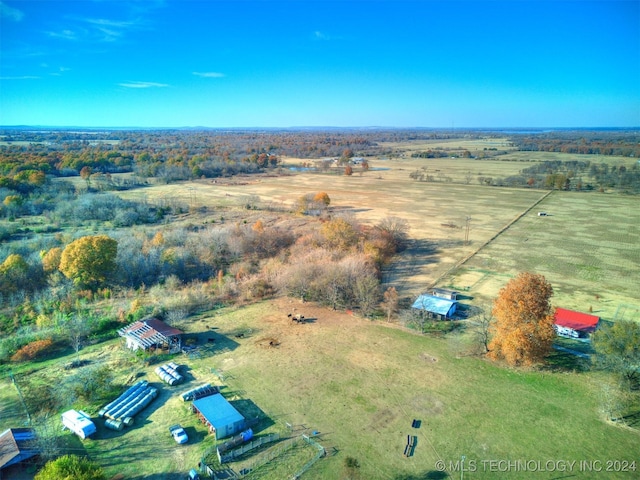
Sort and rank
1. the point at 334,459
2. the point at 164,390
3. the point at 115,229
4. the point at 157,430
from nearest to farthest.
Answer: the point at 334,459, the point at 157,430, the point at 164,390, the point at 115,229

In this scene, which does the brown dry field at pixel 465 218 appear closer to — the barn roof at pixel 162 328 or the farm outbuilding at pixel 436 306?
the farm outbuilding at pixel 436 306

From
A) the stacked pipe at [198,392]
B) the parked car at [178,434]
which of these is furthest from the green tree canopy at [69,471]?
the stacked pipe at [198,392]

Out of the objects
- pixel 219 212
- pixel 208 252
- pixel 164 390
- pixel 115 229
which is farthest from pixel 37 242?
pixel 164 390

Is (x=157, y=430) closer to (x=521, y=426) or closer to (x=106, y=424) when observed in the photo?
(x=106, y=424)

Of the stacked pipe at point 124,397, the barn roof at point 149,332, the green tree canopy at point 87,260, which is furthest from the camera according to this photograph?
the green tree canopy at point 87,260

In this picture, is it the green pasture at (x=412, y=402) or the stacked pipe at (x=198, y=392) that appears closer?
the green pasture at (x=412, y=402)
